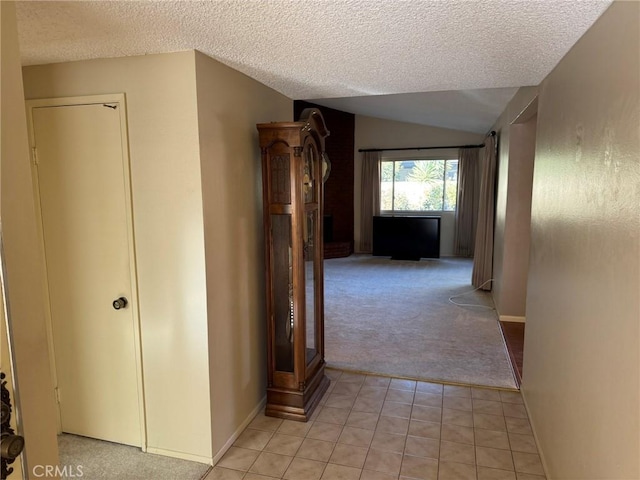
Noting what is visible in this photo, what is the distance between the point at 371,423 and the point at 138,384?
143 cm

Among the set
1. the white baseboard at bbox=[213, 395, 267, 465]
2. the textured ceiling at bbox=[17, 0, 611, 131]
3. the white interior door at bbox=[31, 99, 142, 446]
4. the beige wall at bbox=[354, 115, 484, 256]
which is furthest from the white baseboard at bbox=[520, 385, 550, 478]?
the beige wall at bbox=[354, 115, 484, 256]

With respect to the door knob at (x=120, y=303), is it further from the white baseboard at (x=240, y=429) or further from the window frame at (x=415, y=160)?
the window frame at (x=415, y=160)

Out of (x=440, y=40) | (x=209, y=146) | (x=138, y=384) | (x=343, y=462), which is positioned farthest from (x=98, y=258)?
(x=440, y=40)

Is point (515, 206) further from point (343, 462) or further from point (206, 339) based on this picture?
point (206, 339)

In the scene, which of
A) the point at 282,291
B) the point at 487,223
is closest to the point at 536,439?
the point at 282,291

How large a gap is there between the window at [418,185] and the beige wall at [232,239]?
642 cm

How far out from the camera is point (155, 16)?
162 centimetres

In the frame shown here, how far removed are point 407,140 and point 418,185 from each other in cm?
97

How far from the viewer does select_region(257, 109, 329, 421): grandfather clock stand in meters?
2.54

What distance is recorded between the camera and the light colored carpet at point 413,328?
3484 millimetres

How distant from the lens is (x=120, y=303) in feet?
7.57

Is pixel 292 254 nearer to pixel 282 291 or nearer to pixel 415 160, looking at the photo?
pixel 282 291

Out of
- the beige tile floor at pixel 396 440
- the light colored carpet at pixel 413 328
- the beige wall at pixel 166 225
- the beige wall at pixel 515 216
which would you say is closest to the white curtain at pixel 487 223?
the light colored carpet at pixel 413 328

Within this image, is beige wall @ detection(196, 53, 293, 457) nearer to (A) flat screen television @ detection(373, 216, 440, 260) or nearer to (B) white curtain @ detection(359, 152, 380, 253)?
(A) flat screen television @ detection(373, 216, 440, 260)
